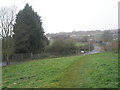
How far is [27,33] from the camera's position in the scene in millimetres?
37375

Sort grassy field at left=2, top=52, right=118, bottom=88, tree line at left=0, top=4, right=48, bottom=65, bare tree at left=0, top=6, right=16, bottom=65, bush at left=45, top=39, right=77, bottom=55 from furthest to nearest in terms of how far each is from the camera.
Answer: bush at left=45, top=39, right=77, bottom=55 < tree line at left=0, top=4, right=48, bottom=65 < bare tree at left=0, top=6, right=16, bottom=65 < grassy field at left=2, top=52, right=118, bottom=88

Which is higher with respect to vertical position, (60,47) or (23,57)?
(60,47)

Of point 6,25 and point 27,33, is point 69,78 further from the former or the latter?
point 27,33

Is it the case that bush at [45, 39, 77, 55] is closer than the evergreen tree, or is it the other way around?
the evergreen tree

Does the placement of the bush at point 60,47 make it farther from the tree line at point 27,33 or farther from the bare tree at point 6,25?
the bare tree at point 6,25

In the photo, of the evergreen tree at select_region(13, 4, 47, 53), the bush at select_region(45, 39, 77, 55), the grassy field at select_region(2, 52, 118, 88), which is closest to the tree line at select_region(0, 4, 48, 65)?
the evergreen tree at select_region(13, 4, 47, 53)

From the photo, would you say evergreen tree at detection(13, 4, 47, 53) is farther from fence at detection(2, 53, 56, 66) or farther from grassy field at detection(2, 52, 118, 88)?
grassy field at detection(2, 52, 118, 88)

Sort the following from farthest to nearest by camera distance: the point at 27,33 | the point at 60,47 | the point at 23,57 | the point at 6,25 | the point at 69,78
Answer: the point at 60,47 < the point at 23,57 < the point at 27,33 < the point at 6,25 < the point at 69,78

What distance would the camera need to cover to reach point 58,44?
4941 centimetres

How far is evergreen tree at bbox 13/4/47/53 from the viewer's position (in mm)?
35875

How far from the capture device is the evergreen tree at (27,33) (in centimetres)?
3588

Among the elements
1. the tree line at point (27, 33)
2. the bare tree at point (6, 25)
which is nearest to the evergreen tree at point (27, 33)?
the tree line at point (27, 33)

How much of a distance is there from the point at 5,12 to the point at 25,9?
11.8 metres

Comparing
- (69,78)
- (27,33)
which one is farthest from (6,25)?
(69,78)
